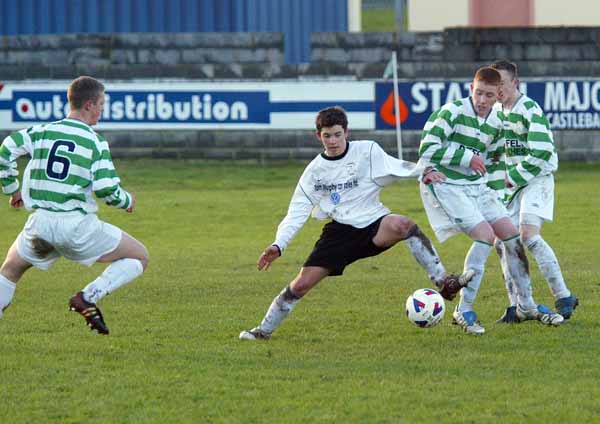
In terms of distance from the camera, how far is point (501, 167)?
9.01 metres

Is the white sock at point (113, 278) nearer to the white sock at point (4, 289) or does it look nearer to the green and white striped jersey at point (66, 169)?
the green and white striped jersey at point (66, 169)

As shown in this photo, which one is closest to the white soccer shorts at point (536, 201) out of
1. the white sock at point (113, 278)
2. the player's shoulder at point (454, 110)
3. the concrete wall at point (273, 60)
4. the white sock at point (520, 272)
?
the white sock at point (520, 272)

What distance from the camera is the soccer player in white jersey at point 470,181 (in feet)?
28.1

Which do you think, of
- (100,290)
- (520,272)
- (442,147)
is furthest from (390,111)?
(100,290)

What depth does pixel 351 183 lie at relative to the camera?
846cm

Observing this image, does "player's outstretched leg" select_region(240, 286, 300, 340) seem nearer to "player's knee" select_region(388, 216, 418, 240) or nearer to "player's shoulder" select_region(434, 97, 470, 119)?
"player's knee" select_region(388, 216, 418, 240)

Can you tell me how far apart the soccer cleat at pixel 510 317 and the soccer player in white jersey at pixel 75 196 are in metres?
2.74

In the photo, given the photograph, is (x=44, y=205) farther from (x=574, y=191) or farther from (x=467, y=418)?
(x=574, y=191)

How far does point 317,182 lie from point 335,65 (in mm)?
14189

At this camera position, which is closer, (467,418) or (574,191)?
(467,418)

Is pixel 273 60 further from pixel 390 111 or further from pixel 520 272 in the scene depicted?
pixel 520 272

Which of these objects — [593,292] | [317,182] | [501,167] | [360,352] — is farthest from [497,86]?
[593,292]

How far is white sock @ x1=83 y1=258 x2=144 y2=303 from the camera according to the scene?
7.75 m

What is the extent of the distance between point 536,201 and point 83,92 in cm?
335
